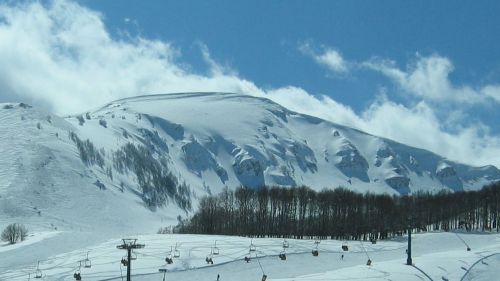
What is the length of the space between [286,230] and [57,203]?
80313mm

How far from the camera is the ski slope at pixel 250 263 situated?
69.3 metres

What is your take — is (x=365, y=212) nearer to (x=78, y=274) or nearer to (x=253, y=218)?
(x=253, y=218)

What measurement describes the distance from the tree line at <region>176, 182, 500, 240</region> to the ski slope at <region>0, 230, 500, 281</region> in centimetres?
4886

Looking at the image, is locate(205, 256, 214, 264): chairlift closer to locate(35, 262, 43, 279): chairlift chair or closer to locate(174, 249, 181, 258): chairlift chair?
locate(174, 249, 181, 258): chairlift chair

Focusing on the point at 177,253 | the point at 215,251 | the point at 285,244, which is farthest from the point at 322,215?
the point at 177,253

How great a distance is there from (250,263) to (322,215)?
81965 mm

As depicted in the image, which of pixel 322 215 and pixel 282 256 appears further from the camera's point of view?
pixel 322 215

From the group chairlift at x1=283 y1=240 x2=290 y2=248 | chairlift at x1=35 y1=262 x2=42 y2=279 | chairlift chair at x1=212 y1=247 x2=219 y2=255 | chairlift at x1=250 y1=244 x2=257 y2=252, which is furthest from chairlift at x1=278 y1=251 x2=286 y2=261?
chairlift at x1=35 y1=262 x2=42 y2=279

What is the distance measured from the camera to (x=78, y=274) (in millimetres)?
67125

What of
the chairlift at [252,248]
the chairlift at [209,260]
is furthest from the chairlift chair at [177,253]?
the chairlift at [252,248]

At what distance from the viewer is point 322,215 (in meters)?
160

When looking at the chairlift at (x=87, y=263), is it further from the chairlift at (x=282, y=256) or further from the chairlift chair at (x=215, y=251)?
the chairlift at (x=282, y=256)

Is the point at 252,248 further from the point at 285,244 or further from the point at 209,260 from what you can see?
the point at 209,260

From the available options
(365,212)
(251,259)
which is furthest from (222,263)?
(365,212)
